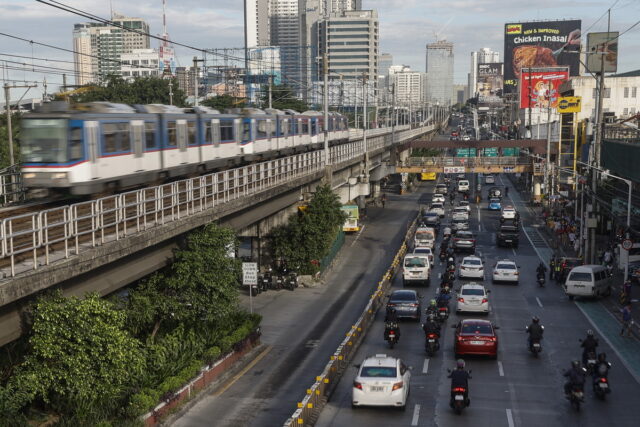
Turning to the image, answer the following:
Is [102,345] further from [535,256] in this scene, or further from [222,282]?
[535,256]

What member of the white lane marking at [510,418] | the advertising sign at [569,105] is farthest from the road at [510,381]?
the advertising sign at [569,105]

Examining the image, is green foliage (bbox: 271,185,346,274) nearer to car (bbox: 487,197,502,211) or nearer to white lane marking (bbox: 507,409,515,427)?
white lane marking (bbox: 507,409,515,427)

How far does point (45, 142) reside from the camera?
2427 cm

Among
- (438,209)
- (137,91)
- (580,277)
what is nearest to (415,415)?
(580,277)

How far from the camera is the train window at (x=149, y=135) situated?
30.0 meters

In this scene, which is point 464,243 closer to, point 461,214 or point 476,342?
point 461,214

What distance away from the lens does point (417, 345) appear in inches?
1182

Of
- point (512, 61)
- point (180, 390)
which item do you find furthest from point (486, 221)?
point (512, 61)

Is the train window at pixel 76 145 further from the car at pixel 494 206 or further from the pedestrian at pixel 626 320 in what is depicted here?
the car at pixel 494 206

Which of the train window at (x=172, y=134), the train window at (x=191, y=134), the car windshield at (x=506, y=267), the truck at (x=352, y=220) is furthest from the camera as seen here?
the truck at (x=352, y=220)

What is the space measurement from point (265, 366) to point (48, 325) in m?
12.0

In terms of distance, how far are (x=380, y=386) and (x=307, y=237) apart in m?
23.7

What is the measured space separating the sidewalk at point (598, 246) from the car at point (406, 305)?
8359 millimetres

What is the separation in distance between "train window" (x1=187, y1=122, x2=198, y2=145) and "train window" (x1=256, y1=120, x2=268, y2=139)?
1088 centimetres
